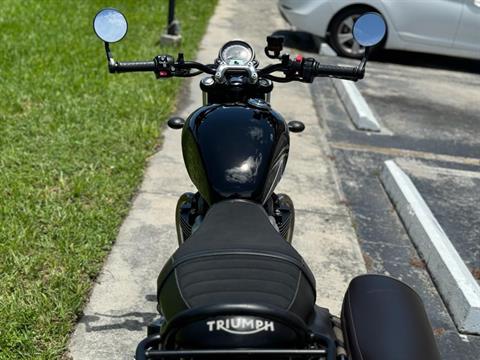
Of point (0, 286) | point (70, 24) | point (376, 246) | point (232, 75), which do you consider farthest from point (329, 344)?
point (70, 24)

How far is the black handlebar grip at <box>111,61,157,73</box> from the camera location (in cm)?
268

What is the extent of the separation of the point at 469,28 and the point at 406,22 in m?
0.93

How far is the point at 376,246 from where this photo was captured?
416cm

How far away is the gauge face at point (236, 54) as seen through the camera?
8.46 feet

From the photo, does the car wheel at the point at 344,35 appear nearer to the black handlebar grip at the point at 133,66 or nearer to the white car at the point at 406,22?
the white car at the point at 406,22

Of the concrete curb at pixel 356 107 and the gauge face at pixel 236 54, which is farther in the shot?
the concrete curb at pixel 356 107

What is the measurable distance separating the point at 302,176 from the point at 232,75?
2.68 metres

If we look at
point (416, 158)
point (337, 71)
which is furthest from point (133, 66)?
point (416, 158)

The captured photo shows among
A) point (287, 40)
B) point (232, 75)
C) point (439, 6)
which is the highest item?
point (232, 75)

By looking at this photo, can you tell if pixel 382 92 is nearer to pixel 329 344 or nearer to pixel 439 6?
pixel 439 6

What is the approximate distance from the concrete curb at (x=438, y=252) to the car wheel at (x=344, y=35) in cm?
451

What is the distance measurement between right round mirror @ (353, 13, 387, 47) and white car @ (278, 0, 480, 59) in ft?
20.6

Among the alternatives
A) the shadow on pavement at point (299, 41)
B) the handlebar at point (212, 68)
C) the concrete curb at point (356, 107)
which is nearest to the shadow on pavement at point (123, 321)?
the handlebar at point (212, 68)

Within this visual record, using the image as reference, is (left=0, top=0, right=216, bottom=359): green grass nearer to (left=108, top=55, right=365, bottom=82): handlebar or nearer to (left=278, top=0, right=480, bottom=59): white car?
(left=108, top=55, right=365, bottom=82): handlebar
